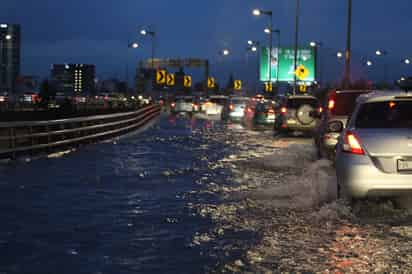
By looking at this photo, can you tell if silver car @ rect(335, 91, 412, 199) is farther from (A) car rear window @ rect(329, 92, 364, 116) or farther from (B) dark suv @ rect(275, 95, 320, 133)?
(B) dark suv @ rect(275, 95, 320, 133)

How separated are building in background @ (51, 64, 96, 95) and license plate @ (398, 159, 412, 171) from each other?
138 meters

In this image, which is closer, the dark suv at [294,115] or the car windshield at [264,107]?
the dark suv at [294,115]

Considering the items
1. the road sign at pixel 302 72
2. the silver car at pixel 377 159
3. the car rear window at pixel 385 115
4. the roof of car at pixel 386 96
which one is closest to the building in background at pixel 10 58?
the road sign at pixel 302 72

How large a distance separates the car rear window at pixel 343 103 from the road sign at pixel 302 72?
57.0 metres

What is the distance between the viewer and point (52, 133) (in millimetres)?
21312

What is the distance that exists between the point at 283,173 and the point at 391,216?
6029 mm

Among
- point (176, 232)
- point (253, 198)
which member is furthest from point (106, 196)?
point (176, 232)

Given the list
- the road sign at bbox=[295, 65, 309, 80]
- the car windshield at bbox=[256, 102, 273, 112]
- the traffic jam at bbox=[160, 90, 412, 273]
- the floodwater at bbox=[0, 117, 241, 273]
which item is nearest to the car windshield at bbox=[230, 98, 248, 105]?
the car windshield at bbox=[256, 102, 273, 112]

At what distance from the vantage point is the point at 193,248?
8484 millimetres

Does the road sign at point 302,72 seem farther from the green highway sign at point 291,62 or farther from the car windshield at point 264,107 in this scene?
the car windshield at point 264,107

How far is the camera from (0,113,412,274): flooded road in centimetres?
777

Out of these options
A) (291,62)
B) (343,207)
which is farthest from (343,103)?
(291,62)

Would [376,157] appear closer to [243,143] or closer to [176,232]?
[176,232]

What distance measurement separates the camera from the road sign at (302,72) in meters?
75.6
